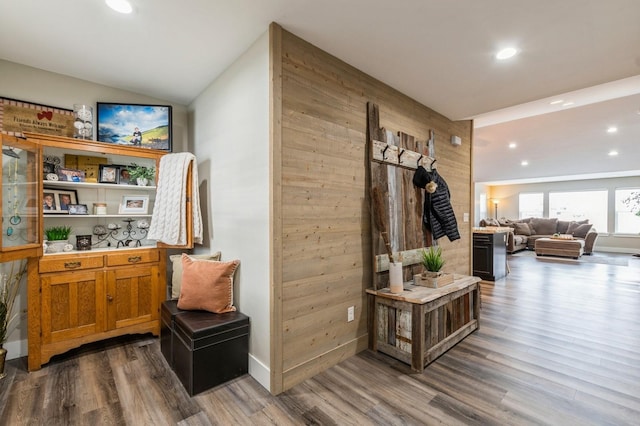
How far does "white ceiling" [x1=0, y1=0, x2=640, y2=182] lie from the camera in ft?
6.18

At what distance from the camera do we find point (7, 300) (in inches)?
94.3

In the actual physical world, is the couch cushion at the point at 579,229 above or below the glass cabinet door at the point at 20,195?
below

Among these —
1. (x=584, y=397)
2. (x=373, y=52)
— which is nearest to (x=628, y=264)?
(x=584, y=397)

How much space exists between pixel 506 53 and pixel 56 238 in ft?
14.0

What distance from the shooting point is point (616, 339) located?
9.45ft

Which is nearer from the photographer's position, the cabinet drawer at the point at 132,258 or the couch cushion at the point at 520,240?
the cabinet drawer at the point at 132,258

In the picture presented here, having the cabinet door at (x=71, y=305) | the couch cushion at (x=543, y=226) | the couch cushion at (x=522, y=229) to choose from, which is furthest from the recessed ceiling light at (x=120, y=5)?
the couch cushion at (x=543, y=226)

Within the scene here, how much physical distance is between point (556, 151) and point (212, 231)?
758cm

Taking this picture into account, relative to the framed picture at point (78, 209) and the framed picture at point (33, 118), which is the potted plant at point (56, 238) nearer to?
the framed picture at point (78, 209)

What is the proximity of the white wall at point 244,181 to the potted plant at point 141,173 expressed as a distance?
0.67m

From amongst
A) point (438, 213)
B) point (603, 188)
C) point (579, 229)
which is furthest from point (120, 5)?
point (603, 188)

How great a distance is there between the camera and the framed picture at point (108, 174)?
2944 millimetres

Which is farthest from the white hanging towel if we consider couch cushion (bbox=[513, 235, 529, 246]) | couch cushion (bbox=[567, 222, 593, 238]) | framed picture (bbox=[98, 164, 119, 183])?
couch cushion (bbox=[567, 222, 593, 238])

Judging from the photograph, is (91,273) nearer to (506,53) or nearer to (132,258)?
(132,258)
